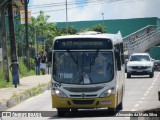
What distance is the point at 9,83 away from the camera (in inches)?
1480

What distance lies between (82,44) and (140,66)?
24893 millimetres

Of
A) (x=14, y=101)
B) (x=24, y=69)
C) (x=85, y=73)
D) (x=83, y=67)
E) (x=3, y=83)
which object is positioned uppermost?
(x=83, y=67)

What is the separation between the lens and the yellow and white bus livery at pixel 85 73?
1928 cm

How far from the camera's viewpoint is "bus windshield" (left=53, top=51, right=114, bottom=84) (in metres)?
19.5

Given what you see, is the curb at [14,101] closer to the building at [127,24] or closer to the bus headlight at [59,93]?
the bus headlight at [59,93]

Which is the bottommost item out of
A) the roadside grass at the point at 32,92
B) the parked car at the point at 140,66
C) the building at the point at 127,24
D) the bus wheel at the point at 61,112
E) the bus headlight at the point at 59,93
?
the building at the point at 127,24

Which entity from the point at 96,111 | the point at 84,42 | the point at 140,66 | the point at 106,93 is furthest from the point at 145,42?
the point at 106,93

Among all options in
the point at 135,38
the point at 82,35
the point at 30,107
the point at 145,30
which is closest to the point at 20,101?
the point at 30,107

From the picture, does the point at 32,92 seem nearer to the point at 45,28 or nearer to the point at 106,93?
the point at 106,93

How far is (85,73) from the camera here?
19578 millimetres

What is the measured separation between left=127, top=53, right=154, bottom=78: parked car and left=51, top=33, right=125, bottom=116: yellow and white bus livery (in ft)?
79.6

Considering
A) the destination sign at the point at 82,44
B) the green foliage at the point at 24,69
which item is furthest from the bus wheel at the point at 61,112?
the green foliage at the point at 24,69

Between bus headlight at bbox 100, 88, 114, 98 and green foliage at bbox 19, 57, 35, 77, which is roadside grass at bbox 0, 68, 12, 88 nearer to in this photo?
green foliage at bbox 19, 57, 35, 77

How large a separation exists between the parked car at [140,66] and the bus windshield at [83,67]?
24.6 meters
